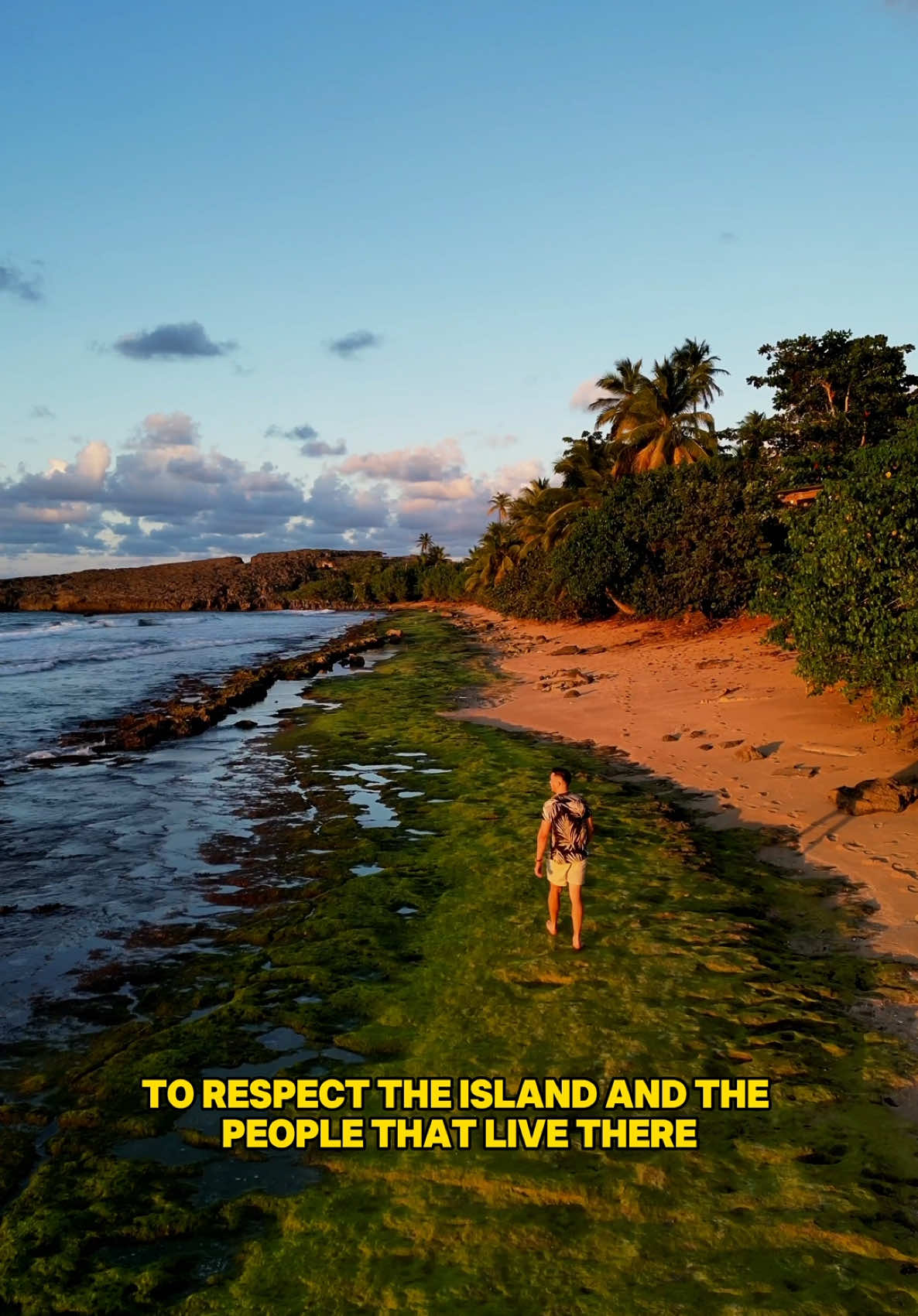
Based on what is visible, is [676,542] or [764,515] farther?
[676,542]

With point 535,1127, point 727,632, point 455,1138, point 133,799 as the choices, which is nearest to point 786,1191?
point 535,1127

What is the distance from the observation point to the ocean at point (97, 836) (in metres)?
9.61

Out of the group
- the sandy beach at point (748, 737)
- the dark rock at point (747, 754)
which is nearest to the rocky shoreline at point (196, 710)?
the sandy beach at point (748, 737)

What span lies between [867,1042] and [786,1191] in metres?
2.11

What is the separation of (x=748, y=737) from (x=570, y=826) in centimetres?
1056

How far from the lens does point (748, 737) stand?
18109 millimetres

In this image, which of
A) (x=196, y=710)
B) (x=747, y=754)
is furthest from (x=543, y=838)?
(x=196, y=710)

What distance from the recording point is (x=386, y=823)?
47.6 ft

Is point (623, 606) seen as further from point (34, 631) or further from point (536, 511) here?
point (34, 631)

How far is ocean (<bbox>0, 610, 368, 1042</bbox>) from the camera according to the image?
378 inches

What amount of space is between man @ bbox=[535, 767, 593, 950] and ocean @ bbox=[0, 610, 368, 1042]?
14.3 ft

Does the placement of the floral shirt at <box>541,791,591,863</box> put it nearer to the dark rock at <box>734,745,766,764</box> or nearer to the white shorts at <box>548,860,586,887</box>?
the white shorts at <box>548,860,586,887</box>

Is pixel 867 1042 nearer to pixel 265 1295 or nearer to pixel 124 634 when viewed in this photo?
pixel 265 1295

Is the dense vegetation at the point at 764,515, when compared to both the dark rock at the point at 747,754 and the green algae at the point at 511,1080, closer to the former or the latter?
the dark rock at the point at 747,754
